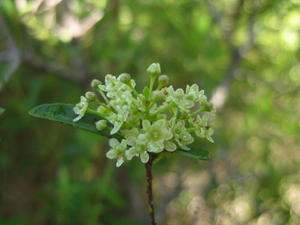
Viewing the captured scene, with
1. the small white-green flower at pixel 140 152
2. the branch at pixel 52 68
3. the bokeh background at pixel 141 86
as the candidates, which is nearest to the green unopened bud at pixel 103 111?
the small white-green flower at pixel 140 152

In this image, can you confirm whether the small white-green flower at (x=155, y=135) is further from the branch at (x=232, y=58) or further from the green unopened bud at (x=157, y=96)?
the branch at (x=232, y=58)

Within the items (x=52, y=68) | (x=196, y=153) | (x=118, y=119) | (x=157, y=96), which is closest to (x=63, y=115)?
(x=118, y=119)

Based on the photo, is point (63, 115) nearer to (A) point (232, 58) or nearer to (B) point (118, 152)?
(B) point (118, 152)

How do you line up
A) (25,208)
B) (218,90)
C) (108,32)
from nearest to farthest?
(218,90)
(108,32)
(25,208)

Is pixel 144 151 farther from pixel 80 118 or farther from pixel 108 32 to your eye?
pixel 108 32

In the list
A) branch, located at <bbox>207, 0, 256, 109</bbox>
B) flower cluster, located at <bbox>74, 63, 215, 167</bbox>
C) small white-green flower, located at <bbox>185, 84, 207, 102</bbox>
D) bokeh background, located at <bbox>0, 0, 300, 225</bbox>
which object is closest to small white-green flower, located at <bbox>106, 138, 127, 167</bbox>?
flower cluster, located at <bbox>74, 63, 215, 167</bbox>

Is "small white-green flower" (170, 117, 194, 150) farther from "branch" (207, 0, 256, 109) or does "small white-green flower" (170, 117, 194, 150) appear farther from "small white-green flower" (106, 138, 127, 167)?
"branch" (207, 0, 256, 109)

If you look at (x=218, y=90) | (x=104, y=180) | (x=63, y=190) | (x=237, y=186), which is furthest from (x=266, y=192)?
(x=63, y=190)
